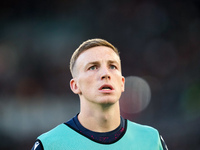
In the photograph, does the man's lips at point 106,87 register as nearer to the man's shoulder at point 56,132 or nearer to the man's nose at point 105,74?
the man's nose at point 105,74

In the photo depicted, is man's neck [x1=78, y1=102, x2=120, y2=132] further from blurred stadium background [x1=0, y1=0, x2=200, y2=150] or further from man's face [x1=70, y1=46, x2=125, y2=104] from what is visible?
blurred stadium background [x1=0, y1=0, x2=200, y2=150]

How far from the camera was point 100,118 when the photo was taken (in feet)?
7.09

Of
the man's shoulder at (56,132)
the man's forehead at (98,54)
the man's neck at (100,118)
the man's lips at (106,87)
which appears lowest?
the man's shoulder at (56,132)

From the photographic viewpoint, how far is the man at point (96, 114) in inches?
83.0

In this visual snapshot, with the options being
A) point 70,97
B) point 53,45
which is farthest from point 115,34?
point 70,97

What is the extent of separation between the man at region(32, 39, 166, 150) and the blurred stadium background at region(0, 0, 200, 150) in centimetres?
711

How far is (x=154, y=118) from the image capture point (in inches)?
374

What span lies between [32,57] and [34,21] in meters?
1.74

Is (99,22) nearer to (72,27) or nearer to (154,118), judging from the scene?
(72,27)

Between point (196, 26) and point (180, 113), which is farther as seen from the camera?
point (196, 26)

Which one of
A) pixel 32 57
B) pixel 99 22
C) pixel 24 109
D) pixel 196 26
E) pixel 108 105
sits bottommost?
pixel 108 105

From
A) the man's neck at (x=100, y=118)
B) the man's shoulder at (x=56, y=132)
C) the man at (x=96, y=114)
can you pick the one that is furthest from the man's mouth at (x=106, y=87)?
the man's shoulder at (x=56, y=132)

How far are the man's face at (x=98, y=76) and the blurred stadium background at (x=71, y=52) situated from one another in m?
7.33

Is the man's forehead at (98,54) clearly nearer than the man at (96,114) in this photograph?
No
